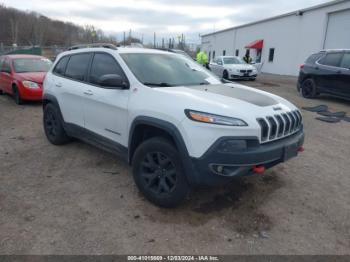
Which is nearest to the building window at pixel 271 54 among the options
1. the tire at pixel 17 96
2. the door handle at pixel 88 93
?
the tire at pixel 17 96

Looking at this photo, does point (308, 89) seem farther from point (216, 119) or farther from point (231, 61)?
point (216, 119)

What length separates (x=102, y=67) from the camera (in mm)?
4387

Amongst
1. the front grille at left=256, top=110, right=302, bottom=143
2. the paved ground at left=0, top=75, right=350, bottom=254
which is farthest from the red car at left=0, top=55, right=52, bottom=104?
the front grille at left=256, top=110, right=302, bottom=143

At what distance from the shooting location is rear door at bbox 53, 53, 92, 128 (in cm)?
469

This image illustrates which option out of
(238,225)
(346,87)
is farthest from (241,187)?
(346,87)

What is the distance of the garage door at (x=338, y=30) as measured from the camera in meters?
19.3

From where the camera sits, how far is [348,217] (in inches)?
137

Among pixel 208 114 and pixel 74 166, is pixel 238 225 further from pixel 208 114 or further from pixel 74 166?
pixel 74 166

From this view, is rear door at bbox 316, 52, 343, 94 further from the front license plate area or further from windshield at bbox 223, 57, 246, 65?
windshield at bbox 223, 57, 246, 65

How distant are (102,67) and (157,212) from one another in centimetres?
217

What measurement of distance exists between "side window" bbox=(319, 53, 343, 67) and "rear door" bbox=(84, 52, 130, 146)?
8.69 meters

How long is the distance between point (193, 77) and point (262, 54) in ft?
92.4

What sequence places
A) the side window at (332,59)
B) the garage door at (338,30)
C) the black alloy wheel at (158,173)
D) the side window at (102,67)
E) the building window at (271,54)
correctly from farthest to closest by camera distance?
the building window at (271,54) < the garage door at (338,30) < the side window at (332,59) < the side window at (102,67) < the black alloy wheel at (158,173)

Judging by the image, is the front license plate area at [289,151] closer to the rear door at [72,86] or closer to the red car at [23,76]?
the rear door at [72,86]
